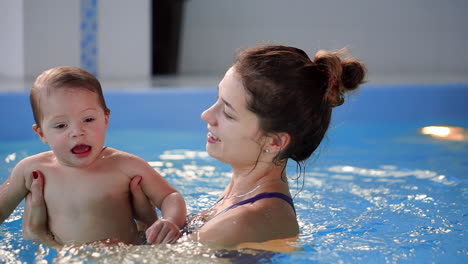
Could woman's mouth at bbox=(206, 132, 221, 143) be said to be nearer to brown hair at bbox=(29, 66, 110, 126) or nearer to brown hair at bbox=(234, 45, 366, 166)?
brown hair at bbox=(234, 45, 366, 166)

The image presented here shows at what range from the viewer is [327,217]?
9.84 ft

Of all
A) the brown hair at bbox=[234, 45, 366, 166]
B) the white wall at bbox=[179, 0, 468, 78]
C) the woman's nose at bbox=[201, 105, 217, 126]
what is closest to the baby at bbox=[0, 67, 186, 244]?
the woman's nose at bbox=[201, 105, 217, 126]

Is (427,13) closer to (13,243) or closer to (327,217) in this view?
(327,217)

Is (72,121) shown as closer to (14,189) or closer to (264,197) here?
(14,189)

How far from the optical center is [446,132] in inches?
224

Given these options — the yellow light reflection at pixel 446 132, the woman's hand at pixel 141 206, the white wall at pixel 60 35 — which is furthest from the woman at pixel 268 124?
the white wall at pixel 60 35

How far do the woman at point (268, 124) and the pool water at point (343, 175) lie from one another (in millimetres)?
87

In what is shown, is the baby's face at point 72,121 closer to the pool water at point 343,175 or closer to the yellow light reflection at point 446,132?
the pool water at point 343,175

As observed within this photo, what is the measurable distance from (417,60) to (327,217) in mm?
7796

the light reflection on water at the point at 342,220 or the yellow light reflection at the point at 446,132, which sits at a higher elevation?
the light reflection on water at the point at 342,220

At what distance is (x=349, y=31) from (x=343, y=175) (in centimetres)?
647

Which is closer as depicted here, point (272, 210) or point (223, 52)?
point (272, 210)

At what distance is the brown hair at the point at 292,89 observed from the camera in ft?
6.75

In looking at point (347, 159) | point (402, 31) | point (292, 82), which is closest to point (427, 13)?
point (402, 31)
